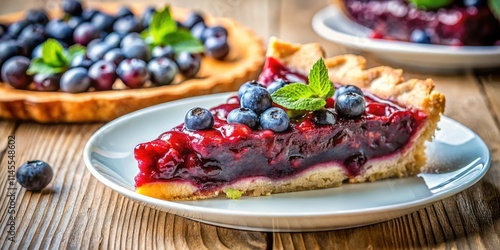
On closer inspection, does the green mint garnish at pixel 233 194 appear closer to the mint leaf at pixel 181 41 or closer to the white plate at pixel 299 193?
the white plate at pixel 299 193

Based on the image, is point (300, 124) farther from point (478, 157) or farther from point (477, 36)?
point (477, 36)

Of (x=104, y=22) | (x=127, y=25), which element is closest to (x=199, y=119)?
(x=127, y=25)

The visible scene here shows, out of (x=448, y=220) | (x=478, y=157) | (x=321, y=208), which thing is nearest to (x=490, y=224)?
(x=448, y=220)

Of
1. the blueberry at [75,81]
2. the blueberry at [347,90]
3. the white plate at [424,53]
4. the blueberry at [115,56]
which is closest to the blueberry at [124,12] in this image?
the blueberry at [115,56]

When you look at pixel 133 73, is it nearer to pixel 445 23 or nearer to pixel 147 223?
pixel 147 223

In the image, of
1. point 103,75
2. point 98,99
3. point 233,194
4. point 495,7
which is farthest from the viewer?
point 495,7

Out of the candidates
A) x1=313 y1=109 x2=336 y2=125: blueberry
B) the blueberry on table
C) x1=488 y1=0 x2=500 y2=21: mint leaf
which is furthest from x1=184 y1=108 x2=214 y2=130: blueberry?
x1=488 y1=0 x2=500 y2=21: mint leaf

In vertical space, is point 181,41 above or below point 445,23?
above

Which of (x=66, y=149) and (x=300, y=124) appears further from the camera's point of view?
(x=66, y=149)
